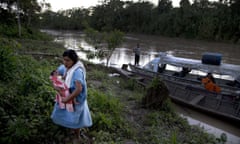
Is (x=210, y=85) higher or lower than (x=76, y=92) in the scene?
lower

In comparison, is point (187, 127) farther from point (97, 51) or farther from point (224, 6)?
point (224, 6)

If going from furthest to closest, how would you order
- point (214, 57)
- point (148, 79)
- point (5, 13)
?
point (5, 13), point (148, 79), point (214, 57)

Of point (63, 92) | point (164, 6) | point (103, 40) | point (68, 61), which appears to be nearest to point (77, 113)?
point (63, 92)

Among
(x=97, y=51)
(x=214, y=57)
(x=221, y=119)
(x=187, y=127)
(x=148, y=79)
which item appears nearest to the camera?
(x=187, y=127)

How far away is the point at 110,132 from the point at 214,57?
704cm

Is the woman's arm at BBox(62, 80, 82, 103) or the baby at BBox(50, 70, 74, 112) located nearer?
the woman's arm at BBox(62, 80, 82, 103)

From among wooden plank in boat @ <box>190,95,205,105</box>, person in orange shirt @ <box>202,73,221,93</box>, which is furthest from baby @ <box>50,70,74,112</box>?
person in orange shirt @ <box>202,73,221,93</box>

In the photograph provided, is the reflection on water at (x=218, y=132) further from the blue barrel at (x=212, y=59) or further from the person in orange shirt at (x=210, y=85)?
the blue barrel at (x=212, y=59)

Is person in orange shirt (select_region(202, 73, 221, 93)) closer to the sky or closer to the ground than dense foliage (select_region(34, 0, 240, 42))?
closer to the ground

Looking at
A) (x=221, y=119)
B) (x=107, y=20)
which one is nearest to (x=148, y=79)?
(x=221, y=119)

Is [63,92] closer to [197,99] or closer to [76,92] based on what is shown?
[76,92]

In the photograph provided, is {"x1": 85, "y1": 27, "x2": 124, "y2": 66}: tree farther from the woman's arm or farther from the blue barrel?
the woman's arm

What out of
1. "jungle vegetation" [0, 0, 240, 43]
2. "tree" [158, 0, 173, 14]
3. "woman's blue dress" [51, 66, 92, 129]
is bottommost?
"woman's blue dress" [51, 66, 92, 129]

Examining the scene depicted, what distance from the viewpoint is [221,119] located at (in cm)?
815
